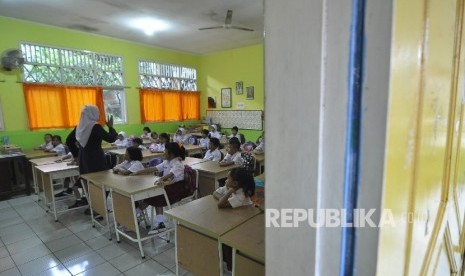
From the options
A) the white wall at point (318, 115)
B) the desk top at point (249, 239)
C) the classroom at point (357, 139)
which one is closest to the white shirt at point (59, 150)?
the classroom at point (357, 139)

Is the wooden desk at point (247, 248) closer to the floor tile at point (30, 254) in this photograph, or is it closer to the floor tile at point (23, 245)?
the floor tile at point (30, 254)

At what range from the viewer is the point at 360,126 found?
417 millimetres

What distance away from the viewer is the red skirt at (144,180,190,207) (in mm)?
2797

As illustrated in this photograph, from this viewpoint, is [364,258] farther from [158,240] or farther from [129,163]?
[129,163]

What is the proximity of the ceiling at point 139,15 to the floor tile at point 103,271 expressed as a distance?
12.9ft

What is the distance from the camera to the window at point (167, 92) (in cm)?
707

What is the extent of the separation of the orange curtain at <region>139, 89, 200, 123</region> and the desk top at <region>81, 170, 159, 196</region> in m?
4.21

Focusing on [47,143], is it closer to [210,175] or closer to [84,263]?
[84,263]

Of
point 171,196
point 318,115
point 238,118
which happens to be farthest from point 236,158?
point 238,118

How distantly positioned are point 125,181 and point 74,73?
4.27 m

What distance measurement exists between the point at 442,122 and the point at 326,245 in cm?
66

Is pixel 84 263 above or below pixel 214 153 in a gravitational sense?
below

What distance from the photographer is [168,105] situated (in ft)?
24.9

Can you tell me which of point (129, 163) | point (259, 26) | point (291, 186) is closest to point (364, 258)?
point (291, 186)
